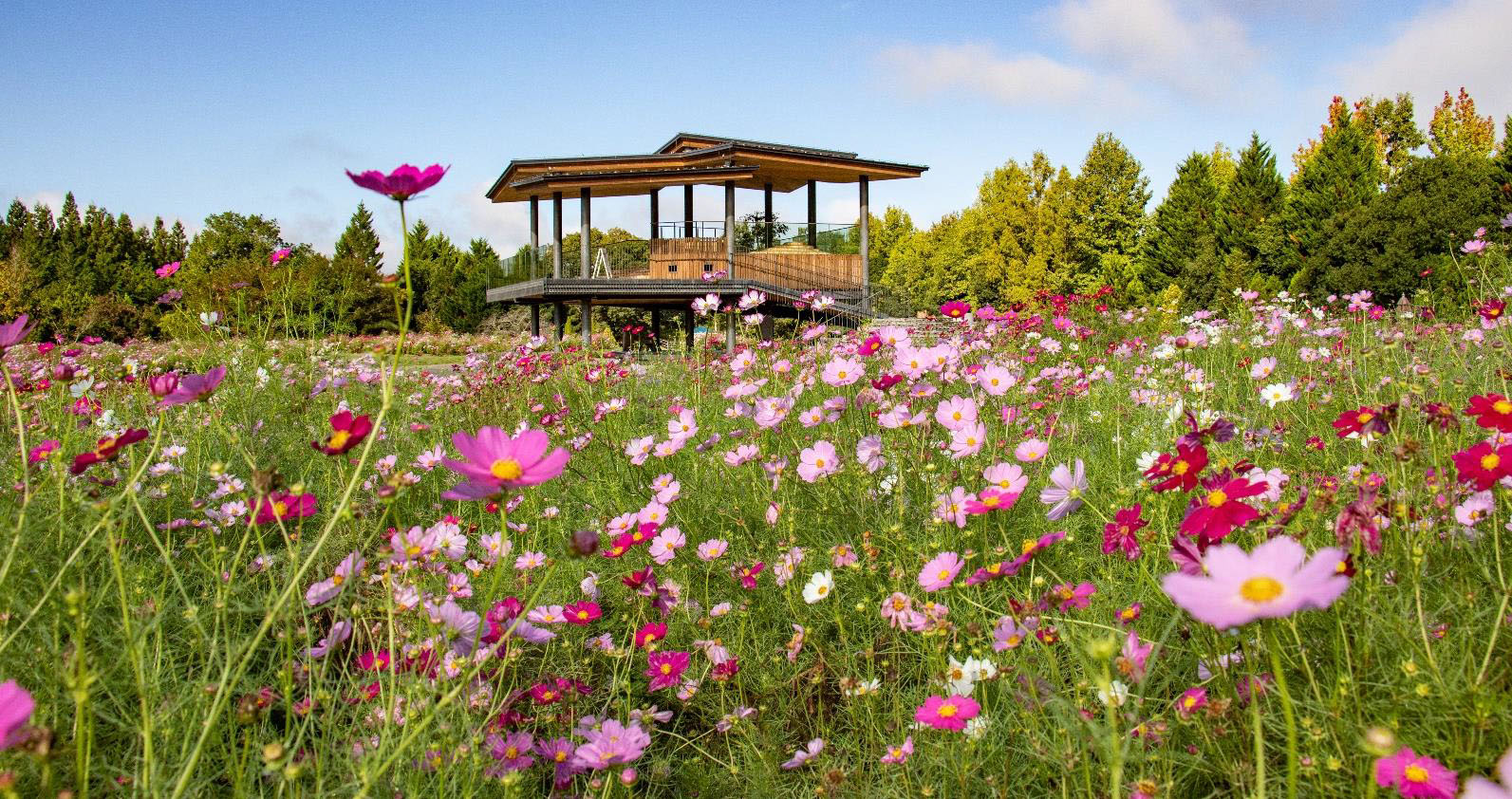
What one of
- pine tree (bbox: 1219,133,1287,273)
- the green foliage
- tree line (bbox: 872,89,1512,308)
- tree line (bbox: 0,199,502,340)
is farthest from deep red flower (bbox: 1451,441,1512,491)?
pine tree (bbox: 1219,133,1287,273)

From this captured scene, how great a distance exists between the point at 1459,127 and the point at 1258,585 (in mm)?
28579

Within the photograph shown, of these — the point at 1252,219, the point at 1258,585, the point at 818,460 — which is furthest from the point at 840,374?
the point at 1252,219

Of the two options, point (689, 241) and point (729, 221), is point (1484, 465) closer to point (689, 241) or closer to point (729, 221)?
point (729, 221)

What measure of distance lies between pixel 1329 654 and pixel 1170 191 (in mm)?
19436

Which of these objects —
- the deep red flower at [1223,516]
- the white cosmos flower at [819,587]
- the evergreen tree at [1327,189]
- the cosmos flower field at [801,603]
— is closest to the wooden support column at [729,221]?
the cosmos flower field at [801,603]

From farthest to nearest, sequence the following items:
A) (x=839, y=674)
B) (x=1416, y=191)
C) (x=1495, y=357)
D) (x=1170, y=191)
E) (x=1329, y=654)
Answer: (x=1170, y=191) → (x=1416, y=191) → (x=1495, y=357) → (x=839, y=674) → (x=1329, y=654)

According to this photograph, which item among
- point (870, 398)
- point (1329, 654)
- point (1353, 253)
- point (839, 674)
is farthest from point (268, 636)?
point (1353, 253)

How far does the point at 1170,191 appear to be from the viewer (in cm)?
1814

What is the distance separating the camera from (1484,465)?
978 mm

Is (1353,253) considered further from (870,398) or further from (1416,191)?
(870,398)

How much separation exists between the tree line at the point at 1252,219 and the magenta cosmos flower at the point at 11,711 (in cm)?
817

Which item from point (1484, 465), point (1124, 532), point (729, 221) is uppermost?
point (729, 221)

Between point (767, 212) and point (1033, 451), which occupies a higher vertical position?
point (767, 212)

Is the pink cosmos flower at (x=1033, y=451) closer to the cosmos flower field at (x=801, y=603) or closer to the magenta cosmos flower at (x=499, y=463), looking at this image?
the cosmos flower field at (x=801, y=603)
